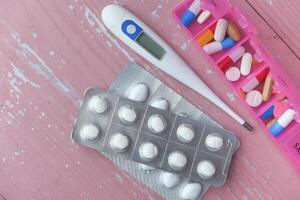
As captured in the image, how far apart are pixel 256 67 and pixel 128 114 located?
0.58 ft

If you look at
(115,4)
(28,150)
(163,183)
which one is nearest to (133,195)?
(163,183)

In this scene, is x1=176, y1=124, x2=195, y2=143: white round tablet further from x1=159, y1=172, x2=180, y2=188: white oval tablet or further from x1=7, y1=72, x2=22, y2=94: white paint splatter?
x1=7, y1=72, x2=22, y2=94: white paint splatter

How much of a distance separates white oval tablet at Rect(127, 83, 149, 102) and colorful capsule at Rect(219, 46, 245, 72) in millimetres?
102

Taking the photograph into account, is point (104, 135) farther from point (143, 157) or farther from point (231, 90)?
point (231, 90)

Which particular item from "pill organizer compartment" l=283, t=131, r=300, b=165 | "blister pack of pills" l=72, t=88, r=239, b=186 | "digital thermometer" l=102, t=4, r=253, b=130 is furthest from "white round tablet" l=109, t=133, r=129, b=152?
"pill organizer compartment" l=283, t=131, r=300, b=165

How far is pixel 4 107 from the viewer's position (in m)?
0.71

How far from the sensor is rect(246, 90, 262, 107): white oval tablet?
693mm

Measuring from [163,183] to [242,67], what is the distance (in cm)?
18

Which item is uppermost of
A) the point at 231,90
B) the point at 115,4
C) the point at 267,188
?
the point at 115,4

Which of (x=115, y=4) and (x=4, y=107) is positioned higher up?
(x=115, y=4)

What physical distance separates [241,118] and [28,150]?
11.2 inches

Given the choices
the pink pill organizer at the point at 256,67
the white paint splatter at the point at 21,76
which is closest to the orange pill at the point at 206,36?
the pink pill organizer at the point at 256,67

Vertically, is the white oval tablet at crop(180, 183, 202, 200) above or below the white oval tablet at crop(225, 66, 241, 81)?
below

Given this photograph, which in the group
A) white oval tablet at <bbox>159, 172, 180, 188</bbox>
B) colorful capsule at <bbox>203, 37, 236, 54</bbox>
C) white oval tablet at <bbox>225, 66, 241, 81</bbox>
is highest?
colorful capsule at <bbox>203, 37, 236, 54</bbox>
